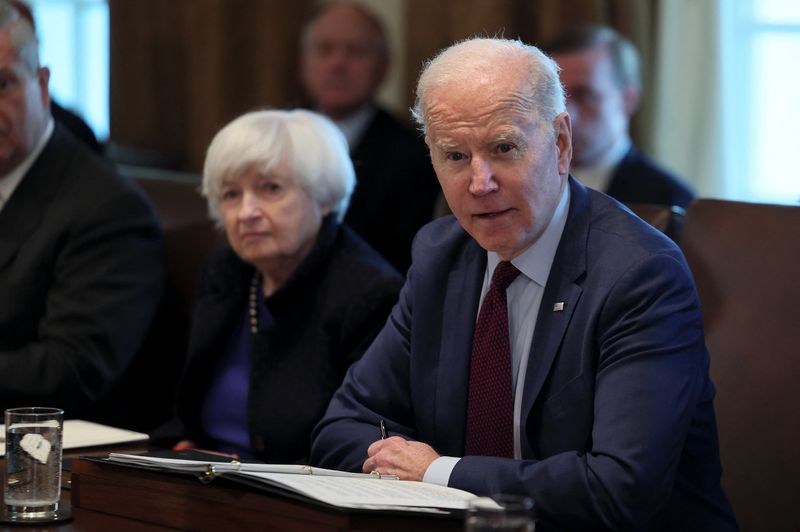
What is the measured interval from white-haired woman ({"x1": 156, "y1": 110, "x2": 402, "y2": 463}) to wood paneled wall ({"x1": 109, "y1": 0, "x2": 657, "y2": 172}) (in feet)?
7.09

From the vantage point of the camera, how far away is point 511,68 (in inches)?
78.0

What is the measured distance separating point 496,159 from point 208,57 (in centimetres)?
411

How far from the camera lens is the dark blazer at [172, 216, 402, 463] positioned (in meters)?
2.65

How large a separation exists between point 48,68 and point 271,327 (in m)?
0.99

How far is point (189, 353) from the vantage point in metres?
2.85

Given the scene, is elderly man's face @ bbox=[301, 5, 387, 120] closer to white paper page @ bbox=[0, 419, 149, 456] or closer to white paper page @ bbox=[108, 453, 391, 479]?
white paper page @ bbox=[0, 419, 149, 456]

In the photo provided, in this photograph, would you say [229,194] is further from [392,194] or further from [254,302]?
[392,194]

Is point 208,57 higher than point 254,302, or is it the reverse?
point 208,57

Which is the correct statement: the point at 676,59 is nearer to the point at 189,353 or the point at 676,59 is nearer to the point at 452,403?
the point at 189,353

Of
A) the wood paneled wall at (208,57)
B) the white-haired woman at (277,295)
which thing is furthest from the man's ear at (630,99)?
the white-haired woman at (277,295)

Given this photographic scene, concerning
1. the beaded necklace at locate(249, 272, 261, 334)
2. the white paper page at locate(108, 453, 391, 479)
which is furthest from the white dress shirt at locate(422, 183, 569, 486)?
the beaded necklace at locate(249, 272, 261, 334)

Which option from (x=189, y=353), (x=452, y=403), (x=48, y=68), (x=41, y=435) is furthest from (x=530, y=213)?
(x=48, y=68)

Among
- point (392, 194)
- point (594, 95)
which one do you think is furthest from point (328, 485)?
point (594, 95)

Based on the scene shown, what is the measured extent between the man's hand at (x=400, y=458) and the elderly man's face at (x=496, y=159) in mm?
Result: 368
